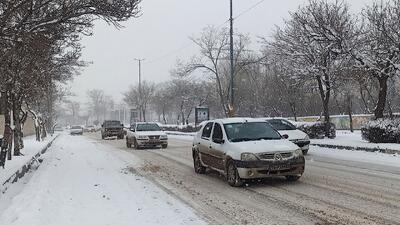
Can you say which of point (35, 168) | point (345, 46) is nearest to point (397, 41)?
point (345, 46)

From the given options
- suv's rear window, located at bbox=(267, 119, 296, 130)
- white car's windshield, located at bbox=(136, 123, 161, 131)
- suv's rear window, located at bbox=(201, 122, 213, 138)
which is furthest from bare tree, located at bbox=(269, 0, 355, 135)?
suv's rear window, located at bbox=(201, 122, 213, 138)

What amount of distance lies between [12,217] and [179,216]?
2.63 metres

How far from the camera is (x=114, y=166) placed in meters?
18.0

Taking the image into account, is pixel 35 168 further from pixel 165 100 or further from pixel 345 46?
pixel 165 100

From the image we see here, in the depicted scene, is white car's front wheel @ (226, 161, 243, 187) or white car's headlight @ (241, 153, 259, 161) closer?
white car's headlight @ (241, 153, 259, 161)

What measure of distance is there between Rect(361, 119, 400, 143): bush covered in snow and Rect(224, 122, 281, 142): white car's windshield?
35.2ft

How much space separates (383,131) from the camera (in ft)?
74.3

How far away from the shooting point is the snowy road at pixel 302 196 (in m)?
8.38

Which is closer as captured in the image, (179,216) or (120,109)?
(179,216)

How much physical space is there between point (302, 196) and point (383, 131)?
13.6 meters

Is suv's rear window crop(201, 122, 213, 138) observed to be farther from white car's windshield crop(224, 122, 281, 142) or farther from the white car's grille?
the white car's grille

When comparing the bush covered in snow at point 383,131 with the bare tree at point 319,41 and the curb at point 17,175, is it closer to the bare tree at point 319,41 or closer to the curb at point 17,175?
the bare tree at point 319,41

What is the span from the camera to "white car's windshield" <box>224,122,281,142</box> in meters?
12.8

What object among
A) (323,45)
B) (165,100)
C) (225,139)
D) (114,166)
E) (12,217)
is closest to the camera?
(12,217)
